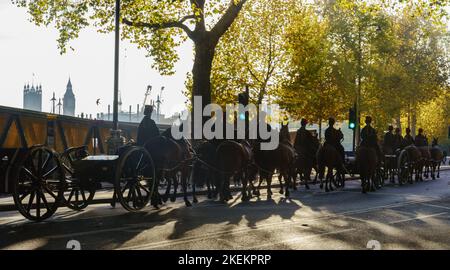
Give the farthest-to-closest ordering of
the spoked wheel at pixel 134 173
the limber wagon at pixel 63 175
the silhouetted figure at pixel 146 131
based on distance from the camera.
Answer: the silhouetted figure at pixel 146 131, the spoked wheel at pixel 134 173, the limber wagon at pixel 63 175

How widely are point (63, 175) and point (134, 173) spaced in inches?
60.5

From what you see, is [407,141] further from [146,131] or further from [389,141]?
[146,131]

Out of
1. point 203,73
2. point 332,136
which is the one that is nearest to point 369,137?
point 332,136

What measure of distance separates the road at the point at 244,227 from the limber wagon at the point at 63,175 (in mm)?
325

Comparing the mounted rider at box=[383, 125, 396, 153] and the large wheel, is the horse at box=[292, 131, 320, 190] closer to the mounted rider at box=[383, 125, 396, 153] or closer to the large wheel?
the large wheel

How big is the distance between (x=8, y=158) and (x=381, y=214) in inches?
283

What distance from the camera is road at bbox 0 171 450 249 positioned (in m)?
7.04

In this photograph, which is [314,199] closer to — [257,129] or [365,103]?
[257,129]

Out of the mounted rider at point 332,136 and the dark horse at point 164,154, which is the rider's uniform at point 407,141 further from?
the dark horse at point 164,154

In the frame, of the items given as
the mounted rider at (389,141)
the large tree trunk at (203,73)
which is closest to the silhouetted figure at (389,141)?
the mounted rider at (389,141)

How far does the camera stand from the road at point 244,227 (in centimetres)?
704

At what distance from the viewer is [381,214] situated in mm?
10414

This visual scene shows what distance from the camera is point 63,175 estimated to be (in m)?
8.67
